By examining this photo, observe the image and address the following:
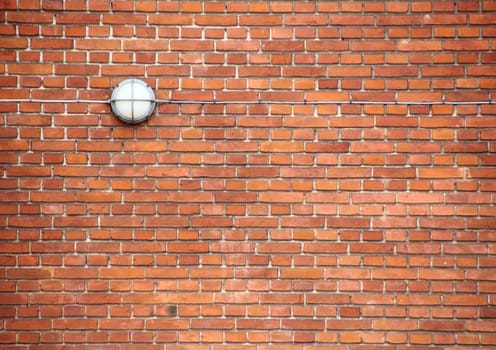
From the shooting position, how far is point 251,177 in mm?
3717

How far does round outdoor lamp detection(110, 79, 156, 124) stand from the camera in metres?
A: 3.62

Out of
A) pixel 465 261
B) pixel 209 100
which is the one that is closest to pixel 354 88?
pixel 209 100

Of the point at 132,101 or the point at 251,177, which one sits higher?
the point at 132,101

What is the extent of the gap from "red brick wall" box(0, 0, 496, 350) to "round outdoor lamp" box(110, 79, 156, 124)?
0.23ft

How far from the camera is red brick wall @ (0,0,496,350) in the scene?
12.1 ft

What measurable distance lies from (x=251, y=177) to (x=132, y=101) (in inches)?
32.9

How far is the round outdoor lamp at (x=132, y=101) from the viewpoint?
11.9ft

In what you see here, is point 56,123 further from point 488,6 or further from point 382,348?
point 488,6

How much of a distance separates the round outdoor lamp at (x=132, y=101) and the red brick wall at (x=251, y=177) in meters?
0.07

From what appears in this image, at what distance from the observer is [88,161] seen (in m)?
3.70

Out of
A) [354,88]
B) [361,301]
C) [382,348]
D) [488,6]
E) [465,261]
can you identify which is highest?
[488,6]

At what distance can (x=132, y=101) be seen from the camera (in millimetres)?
3621

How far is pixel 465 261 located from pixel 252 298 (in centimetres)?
130

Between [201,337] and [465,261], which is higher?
[465,261]
